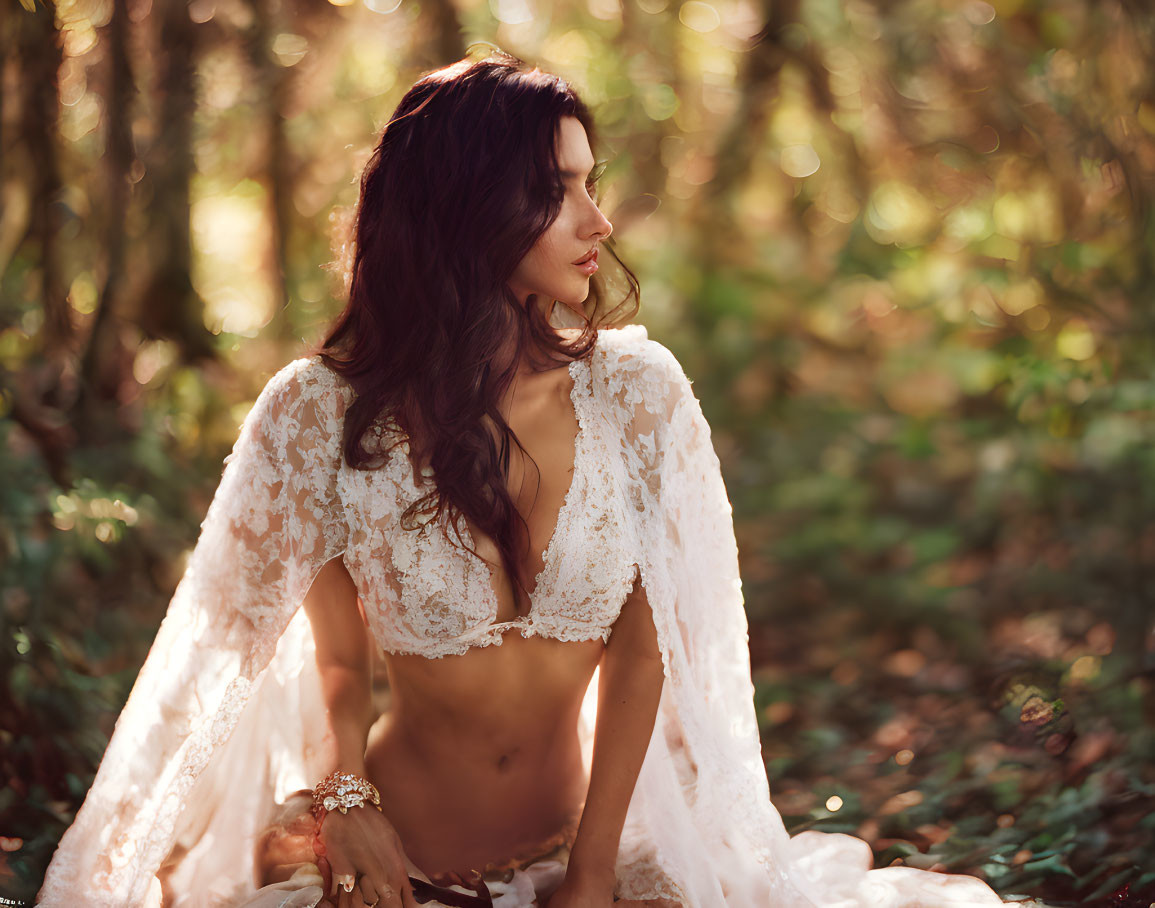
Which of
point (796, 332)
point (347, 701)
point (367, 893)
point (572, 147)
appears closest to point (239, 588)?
point (347, 701)

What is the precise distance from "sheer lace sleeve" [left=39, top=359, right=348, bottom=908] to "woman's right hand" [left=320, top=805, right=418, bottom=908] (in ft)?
0.75

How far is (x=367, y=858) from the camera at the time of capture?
1.44 m

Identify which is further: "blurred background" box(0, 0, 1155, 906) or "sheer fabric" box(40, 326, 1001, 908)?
"blurred background" box(0, 0, 1155, 906)

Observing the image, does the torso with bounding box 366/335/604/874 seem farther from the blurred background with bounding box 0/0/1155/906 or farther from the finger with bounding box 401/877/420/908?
the blurred background with bounding box 0/0/1155/906

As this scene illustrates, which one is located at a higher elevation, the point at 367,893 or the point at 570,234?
the point at 570,234

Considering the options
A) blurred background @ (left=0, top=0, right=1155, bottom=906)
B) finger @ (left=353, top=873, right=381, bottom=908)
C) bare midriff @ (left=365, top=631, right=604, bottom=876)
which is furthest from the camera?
blurred background @ (left=0, top=0, right=1155, bottom=906)

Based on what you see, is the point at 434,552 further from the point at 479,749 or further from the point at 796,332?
the point at 796,332

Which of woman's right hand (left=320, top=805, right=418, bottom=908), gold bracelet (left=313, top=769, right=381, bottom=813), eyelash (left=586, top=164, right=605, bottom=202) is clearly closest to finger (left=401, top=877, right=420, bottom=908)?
woman's right hand (left=320, top=805, right=418, bottom=908)

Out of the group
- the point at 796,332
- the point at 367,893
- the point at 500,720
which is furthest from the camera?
the point at 796,332

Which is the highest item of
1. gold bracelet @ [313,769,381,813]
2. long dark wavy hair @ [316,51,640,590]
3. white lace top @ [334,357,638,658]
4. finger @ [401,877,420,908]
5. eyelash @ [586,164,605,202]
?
eyelash @ [586,164,605,202]

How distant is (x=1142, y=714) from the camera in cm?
279

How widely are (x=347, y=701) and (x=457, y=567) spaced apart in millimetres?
320

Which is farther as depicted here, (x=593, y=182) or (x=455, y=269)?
(x=593, y=182)

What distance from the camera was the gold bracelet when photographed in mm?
1482
